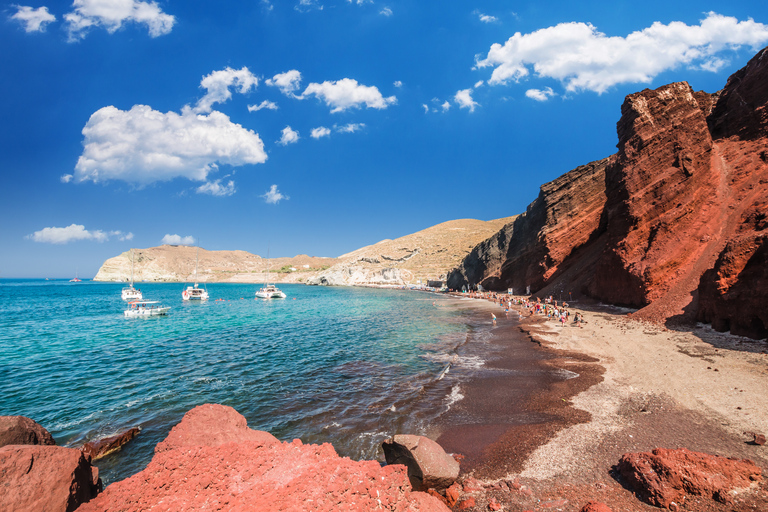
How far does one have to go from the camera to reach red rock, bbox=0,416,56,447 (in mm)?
4867

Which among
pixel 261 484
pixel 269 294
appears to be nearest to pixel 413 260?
pixel 269 294

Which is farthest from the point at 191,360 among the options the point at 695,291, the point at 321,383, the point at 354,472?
the point at 695,291

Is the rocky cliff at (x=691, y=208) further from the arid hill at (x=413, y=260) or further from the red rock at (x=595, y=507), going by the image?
the arid hill at (x=413, y=260)

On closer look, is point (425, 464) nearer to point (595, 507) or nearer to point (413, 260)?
point (595, 507)

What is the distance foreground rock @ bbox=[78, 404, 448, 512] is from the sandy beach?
2498 millimetres

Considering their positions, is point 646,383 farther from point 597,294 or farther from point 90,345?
point 90,345

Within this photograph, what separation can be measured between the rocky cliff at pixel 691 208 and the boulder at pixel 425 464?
14.2 metres

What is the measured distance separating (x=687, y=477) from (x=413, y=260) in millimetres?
128340

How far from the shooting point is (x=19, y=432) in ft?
16.6

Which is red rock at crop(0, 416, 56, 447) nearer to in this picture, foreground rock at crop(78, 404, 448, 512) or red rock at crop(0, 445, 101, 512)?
red rock at crop(0, 445, 101, 512)

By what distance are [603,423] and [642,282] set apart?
16.6m

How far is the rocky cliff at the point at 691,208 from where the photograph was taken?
1341 cm

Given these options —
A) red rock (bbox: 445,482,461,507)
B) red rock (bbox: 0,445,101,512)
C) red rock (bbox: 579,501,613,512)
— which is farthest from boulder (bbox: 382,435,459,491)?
red rock (bbox: 0,445,101,512)

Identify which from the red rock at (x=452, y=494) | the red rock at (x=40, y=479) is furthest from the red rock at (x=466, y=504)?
the red rock at (x=40, y=479)
